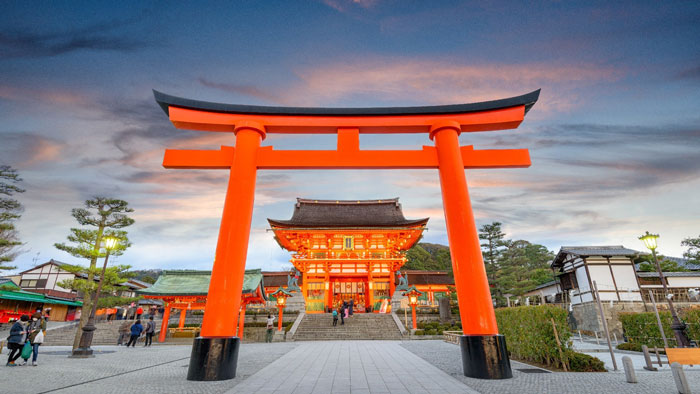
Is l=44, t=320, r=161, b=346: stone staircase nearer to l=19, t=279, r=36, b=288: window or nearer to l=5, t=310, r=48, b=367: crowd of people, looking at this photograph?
l=5, t=310, r=48, b=367: crowd of people

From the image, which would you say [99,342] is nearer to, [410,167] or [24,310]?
[24,310]

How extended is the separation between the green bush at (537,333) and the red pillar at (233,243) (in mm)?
7383

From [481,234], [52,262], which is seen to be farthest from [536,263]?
[52,262]

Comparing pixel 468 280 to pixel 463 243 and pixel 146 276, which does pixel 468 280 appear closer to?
pixel 463 243

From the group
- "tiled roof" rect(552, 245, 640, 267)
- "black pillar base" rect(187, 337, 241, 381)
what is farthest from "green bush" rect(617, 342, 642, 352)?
"black pillar base" rect(187, 337, 241, 381)

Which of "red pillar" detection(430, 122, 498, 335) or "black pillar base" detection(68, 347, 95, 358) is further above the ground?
"red pillar" detection(430, 122, 498, 335)

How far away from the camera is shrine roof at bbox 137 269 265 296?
1636cm

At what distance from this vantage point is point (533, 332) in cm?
806

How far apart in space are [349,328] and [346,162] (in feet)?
44.2

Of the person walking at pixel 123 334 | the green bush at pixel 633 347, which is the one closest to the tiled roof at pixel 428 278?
the green bush at pixel 633 347

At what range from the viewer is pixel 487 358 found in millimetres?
5652

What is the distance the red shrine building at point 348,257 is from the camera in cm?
2333

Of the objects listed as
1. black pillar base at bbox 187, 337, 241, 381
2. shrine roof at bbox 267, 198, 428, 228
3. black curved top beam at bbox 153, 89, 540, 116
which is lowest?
black pillar base at bbox 187, 337, 241, 381

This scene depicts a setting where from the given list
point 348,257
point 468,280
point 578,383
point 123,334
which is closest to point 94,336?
point 123,334
